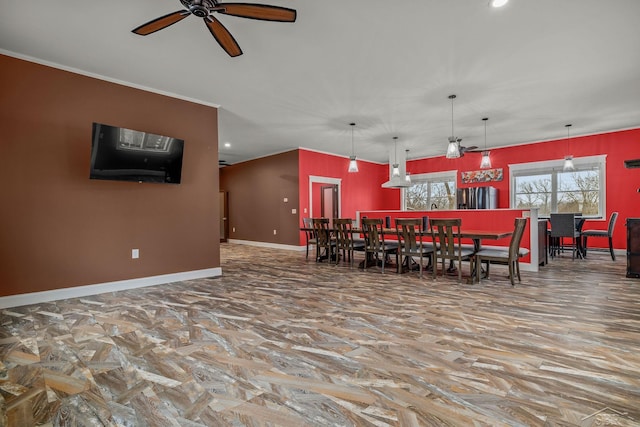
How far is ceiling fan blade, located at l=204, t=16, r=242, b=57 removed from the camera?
2.40 meters

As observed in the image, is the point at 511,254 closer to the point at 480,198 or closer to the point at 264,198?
the point at 480,198

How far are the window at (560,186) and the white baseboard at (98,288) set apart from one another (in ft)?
24.9

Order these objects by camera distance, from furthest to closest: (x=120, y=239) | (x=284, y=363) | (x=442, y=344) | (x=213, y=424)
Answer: (x=120, y=239)
(x=442, y=344)
(x=284, y=363)
(x=213, y=424)

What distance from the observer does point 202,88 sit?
14.7 ft

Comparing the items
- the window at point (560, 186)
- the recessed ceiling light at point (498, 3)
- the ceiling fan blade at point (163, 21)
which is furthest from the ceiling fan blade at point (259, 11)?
the window at point (560, 186)

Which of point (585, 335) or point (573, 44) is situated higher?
point (573, 44)

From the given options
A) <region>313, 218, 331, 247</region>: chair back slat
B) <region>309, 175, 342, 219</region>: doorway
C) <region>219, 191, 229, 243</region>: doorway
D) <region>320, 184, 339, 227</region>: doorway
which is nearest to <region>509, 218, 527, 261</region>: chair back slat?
<region>313, 218, 331, 247</region>: chair back slat

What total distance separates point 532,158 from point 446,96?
4576 mm

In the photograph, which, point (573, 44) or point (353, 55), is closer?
point (573, 44)

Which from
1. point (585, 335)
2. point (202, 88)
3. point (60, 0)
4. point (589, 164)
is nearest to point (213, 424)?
point (585, 335)

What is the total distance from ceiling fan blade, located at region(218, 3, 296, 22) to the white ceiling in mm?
501

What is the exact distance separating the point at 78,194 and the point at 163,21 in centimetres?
256

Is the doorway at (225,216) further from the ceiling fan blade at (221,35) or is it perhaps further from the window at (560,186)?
the window at (560,186)

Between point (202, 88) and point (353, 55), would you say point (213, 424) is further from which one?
point (202, 88)
